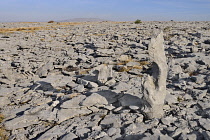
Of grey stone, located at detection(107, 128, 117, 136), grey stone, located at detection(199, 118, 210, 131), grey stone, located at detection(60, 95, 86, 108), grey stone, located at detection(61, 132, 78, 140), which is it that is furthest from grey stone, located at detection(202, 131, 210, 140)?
grey stone, located at detection(60, 95, 86, 108)

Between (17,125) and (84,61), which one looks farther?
(84,61)

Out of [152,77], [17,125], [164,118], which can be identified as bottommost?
[17,125]

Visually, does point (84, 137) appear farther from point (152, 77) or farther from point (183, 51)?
point (183, 51)

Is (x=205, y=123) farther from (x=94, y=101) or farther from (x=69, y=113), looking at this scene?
(x=69, y=113)

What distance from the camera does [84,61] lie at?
16.3 m

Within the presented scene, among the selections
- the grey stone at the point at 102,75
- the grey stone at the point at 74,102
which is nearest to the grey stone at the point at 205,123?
the grey stone at the point at 74,102

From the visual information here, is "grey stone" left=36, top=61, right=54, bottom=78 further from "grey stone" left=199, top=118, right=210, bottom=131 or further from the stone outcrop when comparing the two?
"grey stone" left=199, top=118, right=210, bottom=131

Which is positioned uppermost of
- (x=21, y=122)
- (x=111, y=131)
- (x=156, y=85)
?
(x=156, y=85)

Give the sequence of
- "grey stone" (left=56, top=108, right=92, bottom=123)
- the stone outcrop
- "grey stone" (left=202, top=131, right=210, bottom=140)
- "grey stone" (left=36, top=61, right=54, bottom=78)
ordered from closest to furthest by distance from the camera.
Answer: "grey stone" (left=202, top=131, right=210, bottom=140)
the stone outcrop
"grey stone" (left=56, top=108, right=92, bottom=123)
"grey stone" (left=36, top=61, right=54, bottom=78)

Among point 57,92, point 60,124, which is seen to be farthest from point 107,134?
point 57,92

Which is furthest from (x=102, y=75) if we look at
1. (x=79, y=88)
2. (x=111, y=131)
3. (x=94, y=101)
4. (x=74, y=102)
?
(x=111, y=131)

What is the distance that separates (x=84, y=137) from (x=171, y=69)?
26.5 feet

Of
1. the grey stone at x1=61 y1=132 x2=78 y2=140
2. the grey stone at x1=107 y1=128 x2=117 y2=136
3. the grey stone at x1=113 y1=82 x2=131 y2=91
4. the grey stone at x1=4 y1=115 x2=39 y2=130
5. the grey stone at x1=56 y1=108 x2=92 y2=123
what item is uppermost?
the grey stone at x1=113 y1=82 x2=131 y2=91

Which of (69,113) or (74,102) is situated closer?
(69,113)
